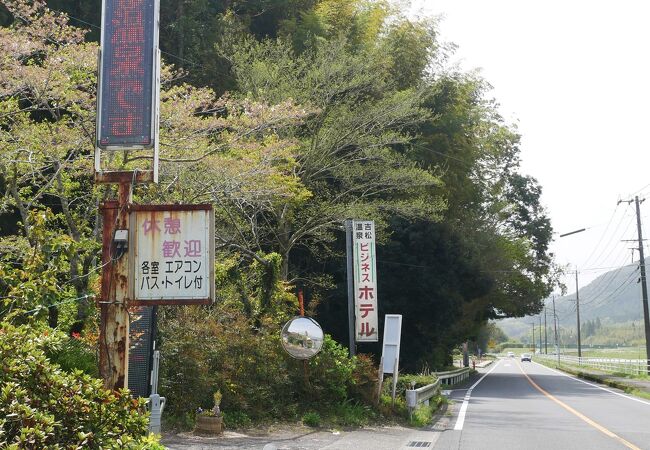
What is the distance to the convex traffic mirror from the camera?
13602 millimetres

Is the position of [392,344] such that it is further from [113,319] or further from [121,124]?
[121,124]

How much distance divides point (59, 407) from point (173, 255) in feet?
6.46

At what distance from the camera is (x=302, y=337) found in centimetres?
Answer: 1373

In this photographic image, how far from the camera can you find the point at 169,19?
2923 cm

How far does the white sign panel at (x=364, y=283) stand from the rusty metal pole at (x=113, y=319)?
1046cm

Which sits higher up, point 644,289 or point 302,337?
point 644,289

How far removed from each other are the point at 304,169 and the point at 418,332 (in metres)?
9.27

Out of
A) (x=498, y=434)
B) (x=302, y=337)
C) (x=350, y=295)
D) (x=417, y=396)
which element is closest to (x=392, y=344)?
(x=417, y=396)

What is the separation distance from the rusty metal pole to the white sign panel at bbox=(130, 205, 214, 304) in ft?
0.42

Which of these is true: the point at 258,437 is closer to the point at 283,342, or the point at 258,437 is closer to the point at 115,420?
the point at 283,342

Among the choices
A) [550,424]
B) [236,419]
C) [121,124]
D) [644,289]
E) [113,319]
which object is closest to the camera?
[113,319]

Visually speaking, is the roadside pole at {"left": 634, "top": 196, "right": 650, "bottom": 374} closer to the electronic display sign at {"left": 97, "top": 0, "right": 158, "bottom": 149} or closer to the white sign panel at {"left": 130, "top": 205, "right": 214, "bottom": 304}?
the white sign panel at {"left": 130, "top": 205, "right": 214, "bottom": 304}

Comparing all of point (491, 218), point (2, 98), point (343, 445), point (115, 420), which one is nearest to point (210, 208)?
point (115, 420)

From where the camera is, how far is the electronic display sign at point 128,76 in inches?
271
